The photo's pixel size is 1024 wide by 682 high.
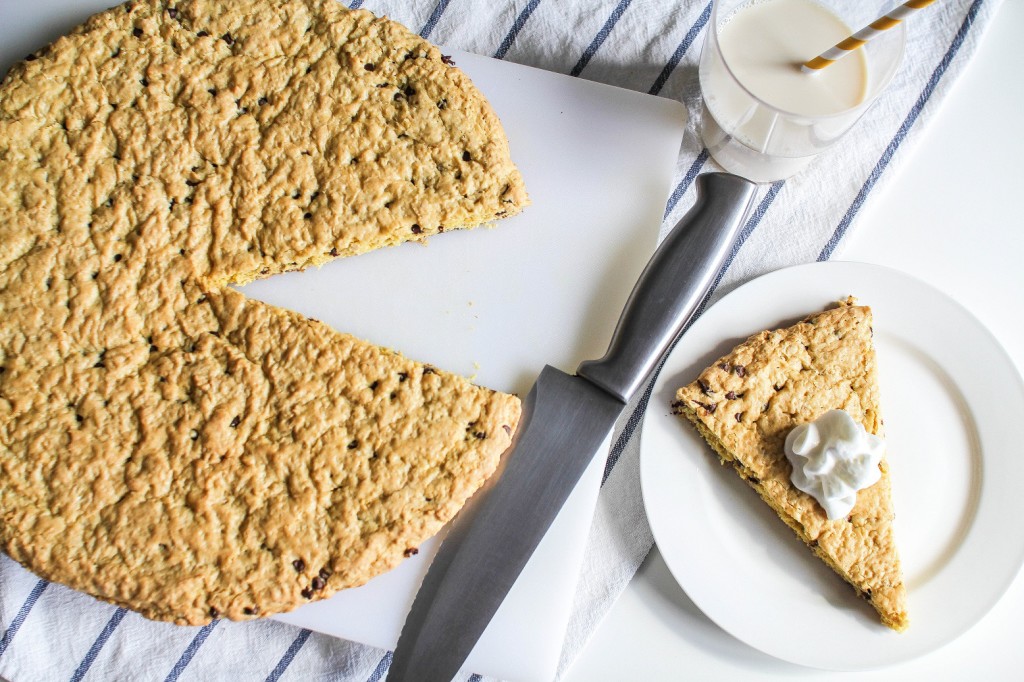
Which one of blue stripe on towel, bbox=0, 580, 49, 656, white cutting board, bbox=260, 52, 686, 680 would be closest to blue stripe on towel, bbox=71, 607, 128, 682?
blue stripe on towel, bbox=0, 580, 49, 656

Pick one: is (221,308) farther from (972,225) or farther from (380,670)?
(972,225)

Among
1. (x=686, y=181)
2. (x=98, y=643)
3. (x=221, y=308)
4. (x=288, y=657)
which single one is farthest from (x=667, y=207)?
(x=98, y=643)

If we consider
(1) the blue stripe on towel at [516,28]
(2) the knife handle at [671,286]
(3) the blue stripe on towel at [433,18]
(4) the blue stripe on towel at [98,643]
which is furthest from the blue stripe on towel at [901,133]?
(4) the blue stripe on towel at [98,643]

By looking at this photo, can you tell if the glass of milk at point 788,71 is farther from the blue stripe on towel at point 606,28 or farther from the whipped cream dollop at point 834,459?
the whipped cream dollop at point 834,459

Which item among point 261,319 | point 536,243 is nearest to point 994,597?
point 536,243

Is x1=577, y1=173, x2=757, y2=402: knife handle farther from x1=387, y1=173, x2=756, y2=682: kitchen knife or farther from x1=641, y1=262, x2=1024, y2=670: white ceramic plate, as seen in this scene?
x1=641, y1=262, x2=1024, y2=670: white ceramic plate

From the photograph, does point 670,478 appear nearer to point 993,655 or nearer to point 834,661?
point 834,661

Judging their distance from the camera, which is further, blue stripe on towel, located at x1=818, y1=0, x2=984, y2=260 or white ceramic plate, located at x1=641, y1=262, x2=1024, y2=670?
blue stripe on towel, located at x1=818, y1=0, x2=984, y2=260
